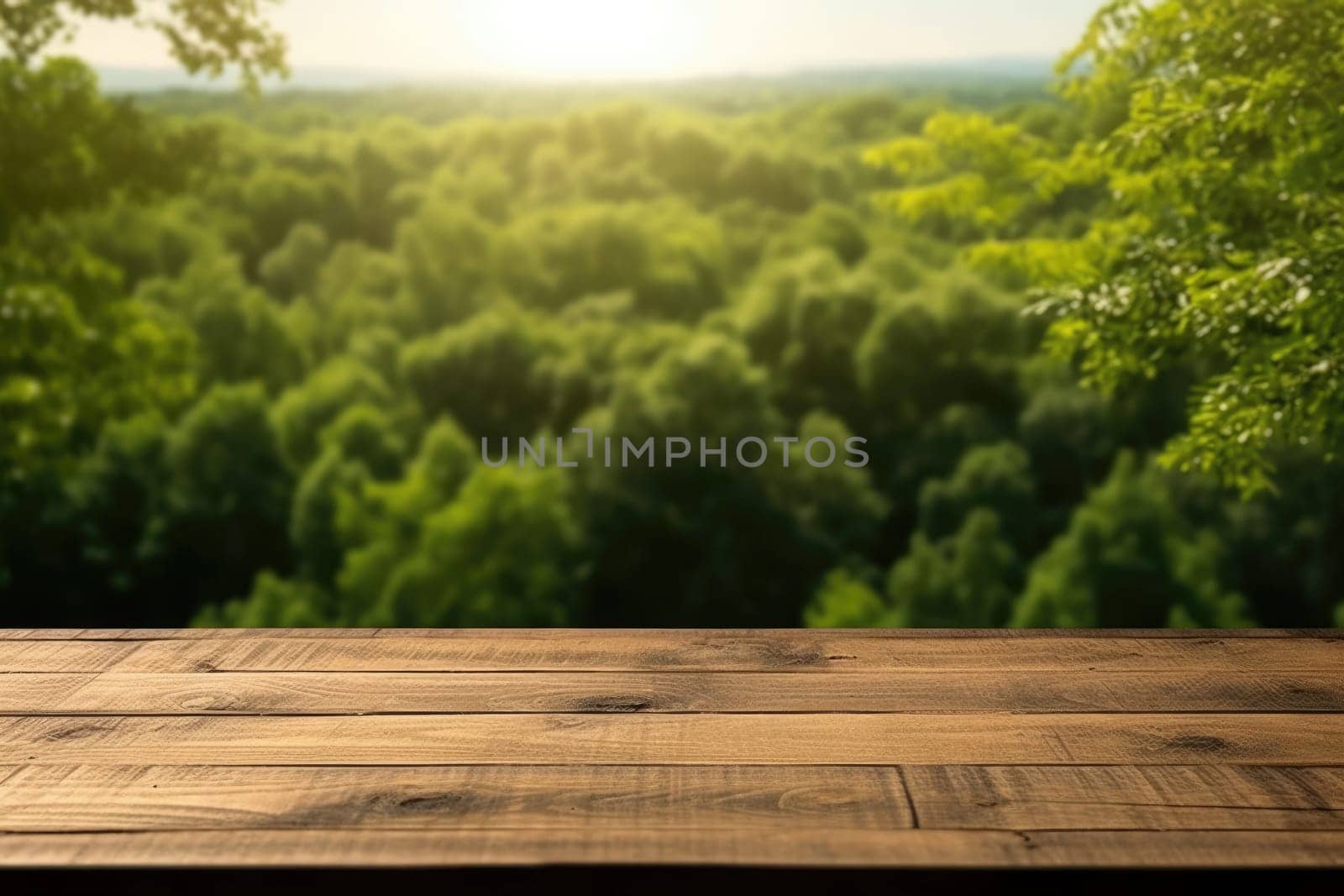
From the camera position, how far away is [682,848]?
1.04 metres

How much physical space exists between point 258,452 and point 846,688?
11.9 metres

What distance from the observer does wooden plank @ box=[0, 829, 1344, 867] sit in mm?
1007

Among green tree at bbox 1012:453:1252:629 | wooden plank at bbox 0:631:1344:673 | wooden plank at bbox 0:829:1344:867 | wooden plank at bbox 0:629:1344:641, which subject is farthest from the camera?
green tree at bbox 1012:453:1252:629

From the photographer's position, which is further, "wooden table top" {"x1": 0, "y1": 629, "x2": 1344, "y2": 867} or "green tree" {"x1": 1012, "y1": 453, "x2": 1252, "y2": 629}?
"green tree" {"x1": 1012, "y1": 453, "x2": 1252, "y2": 629}

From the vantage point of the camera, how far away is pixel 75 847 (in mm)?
1037

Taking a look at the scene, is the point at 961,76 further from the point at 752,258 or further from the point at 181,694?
the point at 181,694

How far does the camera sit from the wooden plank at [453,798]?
1.09m

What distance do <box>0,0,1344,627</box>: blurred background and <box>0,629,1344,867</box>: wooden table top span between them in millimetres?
6328

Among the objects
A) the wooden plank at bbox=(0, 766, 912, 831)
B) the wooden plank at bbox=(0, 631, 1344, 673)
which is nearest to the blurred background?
the wooden plank at bbox=(0, 631, 1344, 673)

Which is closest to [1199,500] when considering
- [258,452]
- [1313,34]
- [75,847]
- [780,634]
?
[258,452]

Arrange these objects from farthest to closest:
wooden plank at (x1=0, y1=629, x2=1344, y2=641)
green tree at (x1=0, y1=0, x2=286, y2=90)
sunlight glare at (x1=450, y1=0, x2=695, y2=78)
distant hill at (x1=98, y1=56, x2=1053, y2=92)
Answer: distant hill at (x1=98, y1=56, x2=1053, y2=92), sunlight glare at (x1=450, y1=0, x2=695, y2=78), green tree at (x1=0, y1=0, x2=286, y2=90), wooden plank at (x1=0, y1=629, x2=1344, y2=641)

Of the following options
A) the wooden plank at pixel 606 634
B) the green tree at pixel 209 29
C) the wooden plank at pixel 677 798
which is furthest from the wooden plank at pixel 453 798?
the green tree at pixel 209 29

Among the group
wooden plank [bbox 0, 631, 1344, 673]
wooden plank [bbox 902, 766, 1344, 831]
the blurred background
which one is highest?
wooden plank [bbox 902, 766, 1344, 831]

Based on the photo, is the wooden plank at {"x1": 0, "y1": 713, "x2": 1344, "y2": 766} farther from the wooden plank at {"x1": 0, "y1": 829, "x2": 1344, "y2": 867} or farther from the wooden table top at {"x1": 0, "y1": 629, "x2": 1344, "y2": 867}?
the wooden plank at {"x1": 0, "y1": 829, "x2": 1344, "y2": 867}
